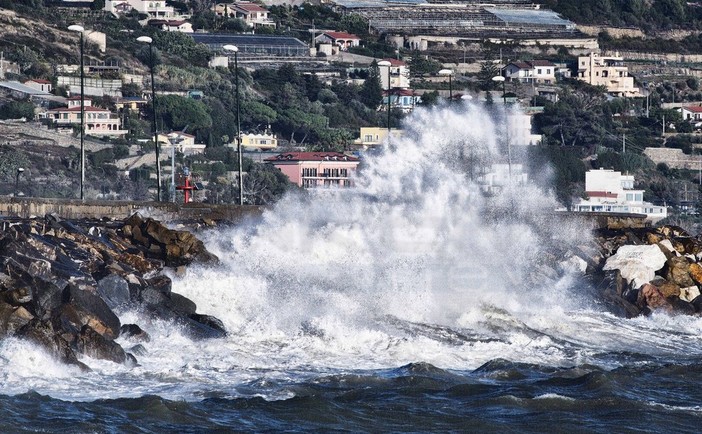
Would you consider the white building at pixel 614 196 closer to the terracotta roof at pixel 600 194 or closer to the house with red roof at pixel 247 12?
the terracotta roof at pixel 600 194

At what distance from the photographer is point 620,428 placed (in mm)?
27453

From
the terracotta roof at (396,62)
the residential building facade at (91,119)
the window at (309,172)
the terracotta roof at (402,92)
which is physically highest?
the terracotta roof at (396,62)

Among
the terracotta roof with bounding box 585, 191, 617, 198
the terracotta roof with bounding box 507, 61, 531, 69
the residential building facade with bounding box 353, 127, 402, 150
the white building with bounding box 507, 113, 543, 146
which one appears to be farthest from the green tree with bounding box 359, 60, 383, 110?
the terracotta roof with bounding box 585, 191, 617, 198

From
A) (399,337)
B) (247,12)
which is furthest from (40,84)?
(399,337)

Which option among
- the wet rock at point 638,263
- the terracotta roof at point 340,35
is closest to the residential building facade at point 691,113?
the terracotta roof at point 340,35

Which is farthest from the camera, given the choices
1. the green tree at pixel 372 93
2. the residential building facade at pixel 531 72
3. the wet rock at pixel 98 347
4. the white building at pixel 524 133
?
the residential building facade at pixel 531 72

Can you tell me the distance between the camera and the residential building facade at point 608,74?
14188 cm

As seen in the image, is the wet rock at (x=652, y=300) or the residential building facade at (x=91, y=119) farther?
the residential building facade at (x=91, y=119)

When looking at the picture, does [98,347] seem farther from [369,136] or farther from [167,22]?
[167,22]

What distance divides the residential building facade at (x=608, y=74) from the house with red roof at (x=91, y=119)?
4513cm

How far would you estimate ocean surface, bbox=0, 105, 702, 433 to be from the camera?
27578mm

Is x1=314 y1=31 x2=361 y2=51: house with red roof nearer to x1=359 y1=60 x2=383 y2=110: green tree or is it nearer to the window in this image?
x1=359 y1=60 x2=383 y2=110: green tree

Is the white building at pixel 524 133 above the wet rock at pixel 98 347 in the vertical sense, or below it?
below

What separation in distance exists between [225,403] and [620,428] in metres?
5.66
